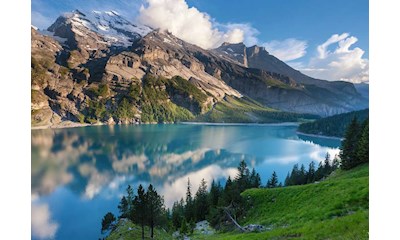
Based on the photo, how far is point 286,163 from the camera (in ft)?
155

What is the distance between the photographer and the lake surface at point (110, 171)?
998 inches

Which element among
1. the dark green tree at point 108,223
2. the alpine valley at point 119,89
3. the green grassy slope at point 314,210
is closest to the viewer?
the green grassy slope at point 314,210

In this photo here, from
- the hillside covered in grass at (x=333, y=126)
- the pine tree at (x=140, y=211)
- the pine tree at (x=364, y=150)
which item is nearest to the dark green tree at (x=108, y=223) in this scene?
the pine tree at (x=140, y=211)

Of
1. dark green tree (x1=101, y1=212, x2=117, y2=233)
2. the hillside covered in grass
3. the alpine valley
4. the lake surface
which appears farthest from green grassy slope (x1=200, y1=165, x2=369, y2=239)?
the alpine valley

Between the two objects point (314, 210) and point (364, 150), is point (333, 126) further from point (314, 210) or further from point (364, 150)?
point (314, 210)

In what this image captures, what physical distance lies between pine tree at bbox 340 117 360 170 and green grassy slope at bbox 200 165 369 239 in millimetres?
8795

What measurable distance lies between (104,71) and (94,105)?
92.8 ft

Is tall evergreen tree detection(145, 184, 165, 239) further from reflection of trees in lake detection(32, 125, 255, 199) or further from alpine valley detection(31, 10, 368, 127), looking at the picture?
alpine valley detection(31, 10, 368, 127)

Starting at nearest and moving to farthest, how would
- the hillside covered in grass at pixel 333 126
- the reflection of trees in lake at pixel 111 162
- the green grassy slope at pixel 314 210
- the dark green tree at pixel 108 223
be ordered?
the green grassy slope at pixel 314 210 < the dark green tree at pixel 108 223 < the reflection of trees in lake at pixel 111 162 < the hillside covered in grass at pixel 333 126

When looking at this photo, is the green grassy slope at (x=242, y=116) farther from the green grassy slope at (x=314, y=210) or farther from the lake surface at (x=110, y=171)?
the green grassy slope at (x=314, y=210)

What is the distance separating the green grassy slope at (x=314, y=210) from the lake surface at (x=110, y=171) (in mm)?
16147

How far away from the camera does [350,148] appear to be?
70.6 feet

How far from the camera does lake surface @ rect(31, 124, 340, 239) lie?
25.3 metres
